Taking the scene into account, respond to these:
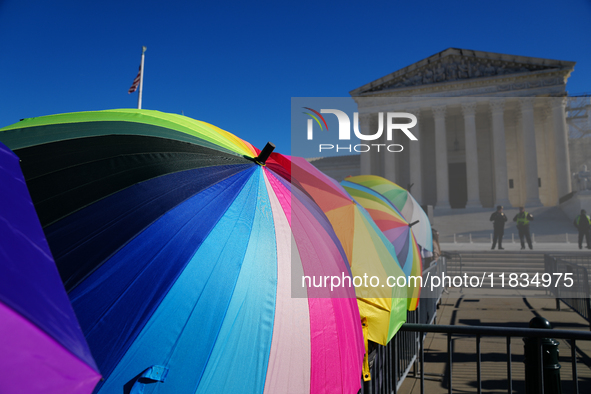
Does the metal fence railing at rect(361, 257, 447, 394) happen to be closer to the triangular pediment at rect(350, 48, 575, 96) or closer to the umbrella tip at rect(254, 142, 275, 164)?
the umbrella tip at rect(254, 142, 275, 164)

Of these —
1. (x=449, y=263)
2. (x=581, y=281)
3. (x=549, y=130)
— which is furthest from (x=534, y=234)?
(x=581, y=281)

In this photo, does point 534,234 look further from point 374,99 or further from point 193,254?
point 193,254

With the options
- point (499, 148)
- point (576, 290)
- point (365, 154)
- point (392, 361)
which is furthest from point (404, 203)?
point (365, 154)

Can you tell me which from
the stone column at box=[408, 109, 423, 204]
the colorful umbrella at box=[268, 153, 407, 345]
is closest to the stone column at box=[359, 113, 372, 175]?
the stone column at box=[408, 109, 423, 204]

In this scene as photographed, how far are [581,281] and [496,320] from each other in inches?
74.1

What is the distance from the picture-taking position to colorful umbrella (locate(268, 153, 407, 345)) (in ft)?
8.48

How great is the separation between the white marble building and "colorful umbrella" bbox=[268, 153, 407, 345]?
34.3m

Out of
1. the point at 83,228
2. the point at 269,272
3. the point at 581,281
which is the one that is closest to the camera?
the point at 83,228

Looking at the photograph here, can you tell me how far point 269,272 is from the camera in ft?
5.51

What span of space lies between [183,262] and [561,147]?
39.7m

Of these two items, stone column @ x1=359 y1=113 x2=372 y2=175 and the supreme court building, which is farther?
stone column @ x1=359 y1=113 x2=372 y2=175

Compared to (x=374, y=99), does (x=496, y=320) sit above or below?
below

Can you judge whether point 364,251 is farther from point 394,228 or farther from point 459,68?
point 459,68

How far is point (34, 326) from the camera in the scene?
83 centimetres
